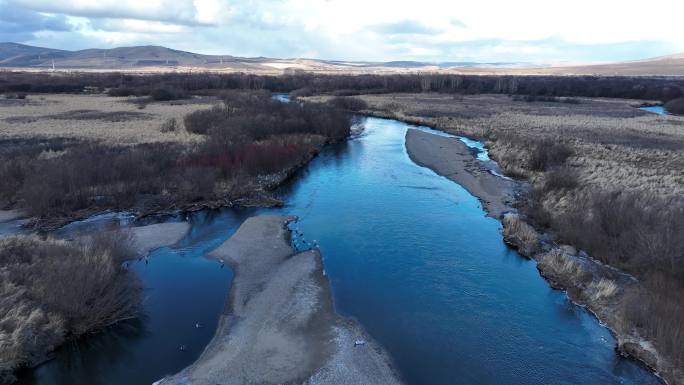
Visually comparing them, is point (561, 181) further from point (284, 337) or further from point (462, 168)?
point (284, 337)

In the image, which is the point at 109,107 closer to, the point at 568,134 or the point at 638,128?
the point at 568,134

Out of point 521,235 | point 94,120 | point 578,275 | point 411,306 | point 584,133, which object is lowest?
point 411,306

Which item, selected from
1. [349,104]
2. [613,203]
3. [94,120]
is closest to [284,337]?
[613,203]

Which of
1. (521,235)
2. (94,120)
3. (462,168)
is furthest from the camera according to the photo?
(94,120)

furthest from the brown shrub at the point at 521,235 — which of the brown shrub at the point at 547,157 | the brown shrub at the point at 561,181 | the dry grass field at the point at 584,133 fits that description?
the brown shrub at the point at 547,157

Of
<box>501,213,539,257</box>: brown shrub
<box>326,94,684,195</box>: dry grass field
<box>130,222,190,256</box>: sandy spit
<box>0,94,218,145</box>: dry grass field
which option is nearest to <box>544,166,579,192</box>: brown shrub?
<box>326,94,684,195</box>: dry grass field

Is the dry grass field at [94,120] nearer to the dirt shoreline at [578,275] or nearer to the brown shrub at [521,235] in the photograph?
the dirt shoreline at [578,275]
